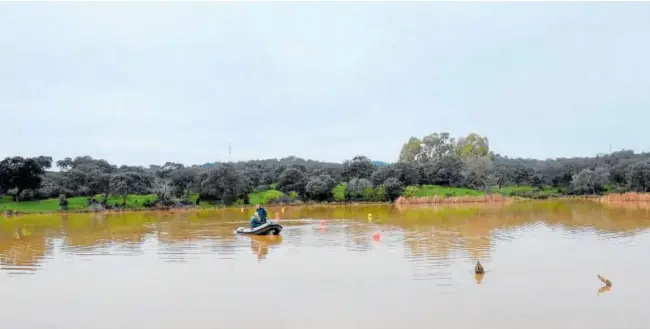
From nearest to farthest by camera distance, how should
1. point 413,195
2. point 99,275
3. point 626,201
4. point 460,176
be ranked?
1. point 99,275
2. point 626,201
3. point 413,195
4. point 460,176

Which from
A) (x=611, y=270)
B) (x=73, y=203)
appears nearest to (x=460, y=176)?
(x=73, y=203)

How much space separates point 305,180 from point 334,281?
47.2m

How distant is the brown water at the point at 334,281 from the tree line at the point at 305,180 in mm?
30241

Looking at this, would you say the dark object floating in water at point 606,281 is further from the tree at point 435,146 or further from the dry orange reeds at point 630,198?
the tree at point 435,146

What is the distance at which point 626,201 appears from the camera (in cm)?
4884

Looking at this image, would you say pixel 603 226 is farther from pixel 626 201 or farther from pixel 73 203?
pixel 73 203

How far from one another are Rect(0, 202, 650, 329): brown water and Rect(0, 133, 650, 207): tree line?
3024 cm

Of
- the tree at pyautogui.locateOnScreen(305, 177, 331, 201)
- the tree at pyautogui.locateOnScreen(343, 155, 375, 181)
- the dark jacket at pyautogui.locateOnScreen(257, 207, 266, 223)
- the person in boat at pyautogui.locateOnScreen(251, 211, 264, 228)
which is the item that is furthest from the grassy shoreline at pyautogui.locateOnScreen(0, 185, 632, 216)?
the person in boat at pyautogui.locateOnScreen(251, 211, 264, 228)

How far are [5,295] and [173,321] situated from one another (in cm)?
487

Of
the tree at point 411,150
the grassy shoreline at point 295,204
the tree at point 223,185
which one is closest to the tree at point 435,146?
the tree at point 411,150

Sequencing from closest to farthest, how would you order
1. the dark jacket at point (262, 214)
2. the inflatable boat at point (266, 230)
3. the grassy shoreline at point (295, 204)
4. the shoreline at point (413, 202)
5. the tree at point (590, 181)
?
the inflatable boat at point (266, 230) → the dark jacket at point (262, 214) → the shoreline at point (413, 202) → the grassy shoreline at point (295, 204) → the tree at point (590, 181)

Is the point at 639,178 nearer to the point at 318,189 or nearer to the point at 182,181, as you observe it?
the point at 318,189

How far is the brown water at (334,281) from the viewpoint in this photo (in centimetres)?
1001

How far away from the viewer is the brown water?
32.8 feet
